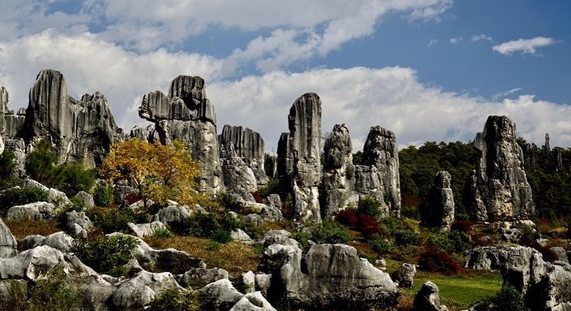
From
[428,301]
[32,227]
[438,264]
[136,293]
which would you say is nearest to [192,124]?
[32,227]

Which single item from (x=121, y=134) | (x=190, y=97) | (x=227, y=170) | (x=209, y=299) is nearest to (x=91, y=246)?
(x=209, y=299)

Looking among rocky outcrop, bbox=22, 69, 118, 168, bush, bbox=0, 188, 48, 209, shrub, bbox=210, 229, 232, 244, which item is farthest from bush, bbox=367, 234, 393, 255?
rocky outcrop, bbox=22, 69, 118, 168

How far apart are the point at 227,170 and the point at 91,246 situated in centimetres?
4636

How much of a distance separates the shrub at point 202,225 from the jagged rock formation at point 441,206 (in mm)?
24204

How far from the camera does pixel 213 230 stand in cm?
2736

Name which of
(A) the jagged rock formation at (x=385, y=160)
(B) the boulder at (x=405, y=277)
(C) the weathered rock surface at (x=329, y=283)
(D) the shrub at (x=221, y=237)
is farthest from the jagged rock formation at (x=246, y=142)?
(C) the weathered rock surface at (x=329, y=283)

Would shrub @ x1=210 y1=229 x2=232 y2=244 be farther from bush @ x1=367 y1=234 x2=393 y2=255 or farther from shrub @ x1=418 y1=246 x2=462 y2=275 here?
bush @ x1=367 y1=234 x2=393 y2=255

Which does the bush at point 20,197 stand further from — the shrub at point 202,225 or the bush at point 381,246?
the bush at point 381,246

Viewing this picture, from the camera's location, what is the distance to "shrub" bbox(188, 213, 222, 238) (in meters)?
27.2

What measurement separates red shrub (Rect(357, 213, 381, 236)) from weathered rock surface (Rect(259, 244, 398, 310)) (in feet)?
75.1

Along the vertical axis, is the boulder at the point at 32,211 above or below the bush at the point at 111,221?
above

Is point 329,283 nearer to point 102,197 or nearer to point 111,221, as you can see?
point 111,221

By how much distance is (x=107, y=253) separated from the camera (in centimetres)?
1738

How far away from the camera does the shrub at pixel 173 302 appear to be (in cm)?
1226
